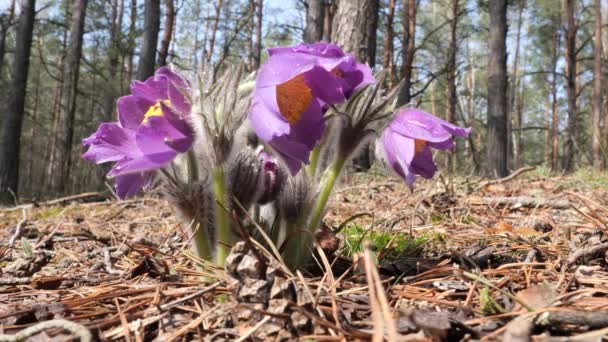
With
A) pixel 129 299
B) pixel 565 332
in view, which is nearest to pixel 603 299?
pixel 565 332

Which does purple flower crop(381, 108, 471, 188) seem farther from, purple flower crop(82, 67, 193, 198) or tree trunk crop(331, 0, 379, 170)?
tree trunk crop(331, 0, 379, 170)

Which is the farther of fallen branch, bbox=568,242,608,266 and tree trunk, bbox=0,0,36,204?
tree trunk, bbox=0,0,36,204

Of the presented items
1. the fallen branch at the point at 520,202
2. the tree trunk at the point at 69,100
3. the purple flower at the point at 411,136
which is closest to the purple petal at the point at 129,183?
the purple flower at the point at 411,136

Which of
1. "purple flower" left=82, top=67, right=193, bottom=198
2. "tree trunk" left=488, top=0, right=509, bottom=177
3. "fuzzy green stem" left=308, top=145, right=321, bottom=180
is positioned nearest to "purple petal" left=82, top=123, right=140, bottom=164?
"purple flower" left=82, top=67, right=193, bottom=198

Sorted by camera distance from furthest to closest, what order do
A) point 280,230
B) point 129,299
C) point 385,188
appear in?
1. point 385,188
2. point 280,230
3. point 129,299

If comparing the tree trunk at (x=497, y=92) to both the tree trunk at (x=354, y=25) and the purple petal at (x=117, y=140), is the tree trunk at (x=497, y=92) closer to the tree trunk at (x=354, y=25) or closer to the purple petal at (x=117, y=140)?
the tree trunk at (x=354, y=25)

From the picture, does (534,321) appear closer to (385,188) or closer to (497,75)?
(385,188)

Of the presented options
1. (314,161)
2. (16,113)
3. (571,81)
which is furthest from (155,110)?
(571,81)
